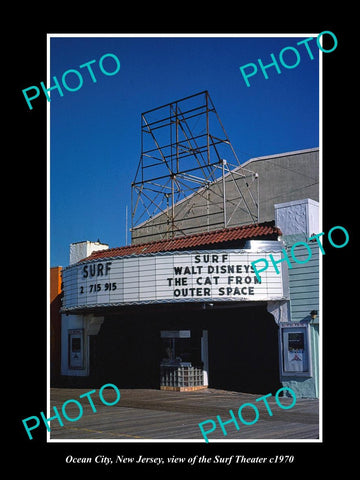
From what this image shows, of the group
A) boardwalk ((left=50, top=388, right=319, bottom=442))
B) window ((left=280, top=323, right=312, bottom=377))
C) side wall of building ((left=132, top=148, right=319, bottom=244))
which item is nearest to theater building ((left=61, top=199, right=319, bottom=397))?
window ((left=280, top=323, right=312, bottom=377))

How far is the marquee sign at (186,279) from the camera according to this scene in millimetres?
18016

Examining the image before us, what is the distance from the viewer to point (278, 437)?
35.6 ft

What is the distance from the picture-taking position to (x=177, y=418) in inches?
544

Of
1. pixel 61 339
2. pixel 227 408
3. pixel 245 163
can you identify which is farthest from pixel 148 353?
pixel 245 163

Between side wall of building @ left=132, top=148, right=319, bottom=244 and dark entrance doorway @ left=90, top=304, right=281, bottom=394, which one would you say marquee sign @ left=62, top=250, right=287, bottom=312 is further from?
side wall of building @ left=132, top=148, right=319, bottom=244

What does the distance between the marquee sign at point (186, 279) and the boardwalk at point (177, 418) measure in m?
3.08

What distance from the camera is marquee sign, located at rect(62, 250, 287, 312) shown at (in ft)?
59.1

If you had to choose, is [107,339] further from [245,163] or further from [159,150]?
[245,163]

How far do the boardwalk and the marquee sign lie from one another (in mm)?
3077

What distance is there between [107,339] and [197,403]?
8.77 metres

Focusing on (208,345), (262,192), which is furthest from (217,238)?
(262,192)

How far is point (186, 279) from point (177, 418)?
538 centimetres

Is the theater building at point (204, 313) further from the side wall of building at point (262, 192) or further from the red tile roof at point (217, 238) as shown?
the side wall of building at point (262, 192)

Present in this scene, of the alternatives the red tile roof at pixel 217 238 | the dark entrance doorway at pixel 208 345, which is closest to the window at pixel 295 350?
the dark entrance doorway at pixel 208 345
